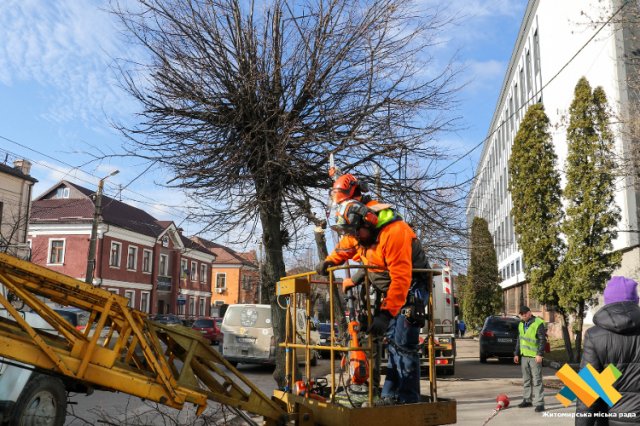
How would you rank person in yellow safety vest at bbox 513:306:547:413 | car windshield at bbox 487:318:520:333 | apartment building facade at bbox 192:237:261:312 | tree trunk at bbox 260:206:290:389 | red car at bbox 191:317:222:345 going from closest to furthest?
tree trunk at bbox 260:206:290:389 < person in yellow safety vest at bbox 513:306:547:413 < car windshield at bbox 487:318:520:333 < red car at bbox 191:317:222:345 < apartment building facade at bbox 192:237:261:312

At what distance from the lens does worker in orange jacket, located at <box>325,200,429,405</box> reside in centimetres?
425

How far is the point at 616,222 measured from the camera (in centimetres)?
1711

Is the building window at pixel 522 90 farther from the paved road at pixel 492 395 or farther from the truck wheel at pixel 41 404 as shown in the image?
the truck wheel at pixel 41 404

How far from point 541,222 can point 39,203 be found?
3649 centimetres

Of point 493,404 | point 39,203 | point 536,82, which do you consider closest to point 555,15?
point 536,82

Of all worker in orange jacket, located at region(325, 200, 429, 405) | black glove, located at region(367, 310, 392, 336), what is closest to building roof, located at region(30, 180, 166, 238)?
worker in orange jacket, located at region(325, 200, 429, 405)

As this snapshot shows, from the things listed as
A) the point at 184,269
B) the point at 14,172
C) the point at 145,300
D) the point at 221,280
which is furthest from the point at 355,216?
the point at 221,280

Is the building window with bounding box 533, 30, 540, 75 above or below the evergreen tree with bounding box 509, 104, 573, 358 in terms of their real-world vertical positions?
above

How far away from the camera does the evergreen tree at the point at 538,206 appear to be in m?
18.9

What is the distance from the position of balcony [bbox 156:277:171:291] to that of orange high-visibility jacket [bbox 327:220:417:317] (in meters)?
44.3

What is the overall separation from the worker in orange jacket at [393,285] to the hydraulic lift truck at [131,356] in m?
0.33

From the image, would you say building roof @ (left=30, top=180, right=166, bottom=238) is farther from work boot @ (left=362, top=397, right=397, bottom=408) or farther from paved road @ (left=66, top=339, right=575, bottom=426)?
work boot @ (left=362, top=397, right=397, bottom=408)

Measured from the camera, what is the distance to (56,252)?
130ft

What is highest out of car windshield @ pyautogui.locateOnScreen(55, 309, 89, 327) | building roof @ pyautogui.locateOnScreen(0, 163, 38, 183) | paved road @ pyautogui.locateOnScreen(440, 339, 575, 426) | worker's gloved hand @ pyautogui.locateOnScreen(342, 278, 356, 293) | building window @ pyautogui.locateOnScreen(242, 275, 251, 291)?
building roof @ pyautogui.locateOnScreen(0, 163, 38, 183)
